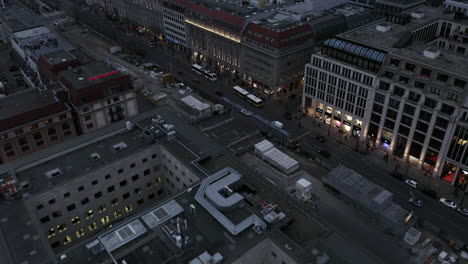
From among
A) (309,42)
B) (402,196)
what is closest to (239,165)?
(402,196)

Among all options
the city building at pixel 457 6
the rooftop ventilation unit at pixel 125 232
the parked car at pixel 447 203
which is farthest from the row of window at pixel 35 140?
the city building at pixel 457 6

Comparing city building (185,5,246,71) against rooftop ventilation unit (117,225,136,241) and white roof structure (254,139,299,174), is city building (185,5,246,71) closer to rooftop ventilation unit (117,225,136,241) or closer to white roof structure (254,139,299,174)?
white roof structure (254,139,299,174)

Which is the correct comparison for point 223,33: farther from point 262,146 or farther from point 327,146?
point 262,146

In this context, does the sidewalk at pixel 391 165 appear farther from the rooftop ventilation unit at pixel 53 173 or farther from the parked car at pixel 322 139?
the rooftop ventilation unit at pixel 53 173

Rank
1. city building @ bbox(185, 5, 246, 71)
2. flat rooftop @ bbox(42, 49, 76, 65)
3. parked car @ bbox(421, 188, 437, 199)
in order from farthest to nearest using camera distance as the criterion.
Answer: city building @ bbox(185, 5, 246, 71) → flat rooftop @ bbox(42, 49, 76, 65) → parked car @ bbox(421, 188, 437, 199)

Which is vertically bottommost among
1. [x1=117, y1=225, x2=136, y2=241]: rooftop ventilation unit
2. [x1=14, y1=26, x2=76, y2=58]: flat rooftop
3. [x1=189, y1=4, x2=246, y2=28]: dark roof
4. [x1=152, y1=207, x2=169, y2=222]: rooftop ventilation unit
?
[x1=117, y1=225, x2=136, y2=241]: rooftop ventilation unit

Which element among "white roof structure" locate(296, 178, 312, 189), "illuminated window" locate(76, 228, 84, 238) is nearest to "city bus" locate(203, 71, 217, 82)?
"white roof structure" locate(296, 178, 312, 189)
